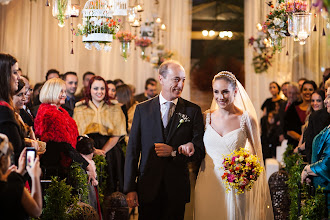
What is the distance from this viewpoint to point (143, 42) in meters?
12.5

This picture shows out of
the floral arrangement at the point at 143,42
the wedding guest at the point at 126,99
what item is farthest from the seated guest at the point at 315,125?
the floral arrangement at the point at 143,42

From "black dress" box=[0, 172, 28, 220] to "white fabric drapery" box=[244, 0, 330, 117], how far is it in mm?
10451

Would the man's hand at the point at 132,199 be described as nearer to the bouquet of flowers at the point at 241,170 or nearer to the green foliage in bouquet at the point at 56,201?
the green foliage in bouquet at the point at 56,201

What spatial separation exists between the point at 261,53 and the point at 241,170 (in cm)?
821

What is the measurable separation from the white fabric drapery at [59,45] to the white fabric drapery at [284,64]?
153 cm

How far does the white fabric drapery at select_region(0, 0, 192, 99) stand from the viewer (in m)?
11.4

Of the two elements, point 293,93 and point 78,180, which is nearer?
point 78,180

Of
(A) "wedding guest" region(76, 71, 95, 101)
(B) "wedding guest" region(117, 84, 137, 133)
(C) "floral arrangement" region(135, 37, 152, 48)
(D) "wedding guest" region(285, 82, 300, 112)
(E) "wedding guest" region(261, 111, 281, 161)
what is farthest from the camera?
(C) "floral arrangement" region(135, 37, 152, 48)

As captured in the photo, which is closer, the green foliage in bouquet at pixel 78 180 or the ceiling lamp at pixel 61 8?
the green foliage in bouquet at pixel 78 180

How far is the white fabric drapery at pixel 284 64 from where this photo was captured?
13695 millimetres

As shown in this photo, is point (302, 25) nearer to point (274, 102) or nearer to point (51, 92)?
point (51, 92)

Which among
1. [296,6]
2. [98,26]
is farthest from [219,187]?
[98,26]

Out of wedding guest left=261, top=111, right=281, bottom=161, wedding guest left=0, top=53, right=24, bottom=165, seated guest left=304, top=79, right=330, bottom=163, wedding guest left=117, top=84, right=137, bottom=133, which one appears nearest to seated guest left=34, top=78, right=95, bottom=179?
wedding guest left=0, top=53, right=24, bottom=165

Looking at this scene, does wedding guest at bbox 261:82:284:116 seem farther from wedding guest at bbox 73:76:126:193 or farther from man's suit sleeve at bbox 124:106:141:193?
man's suit sleeve at bbox 124:106:141:193
